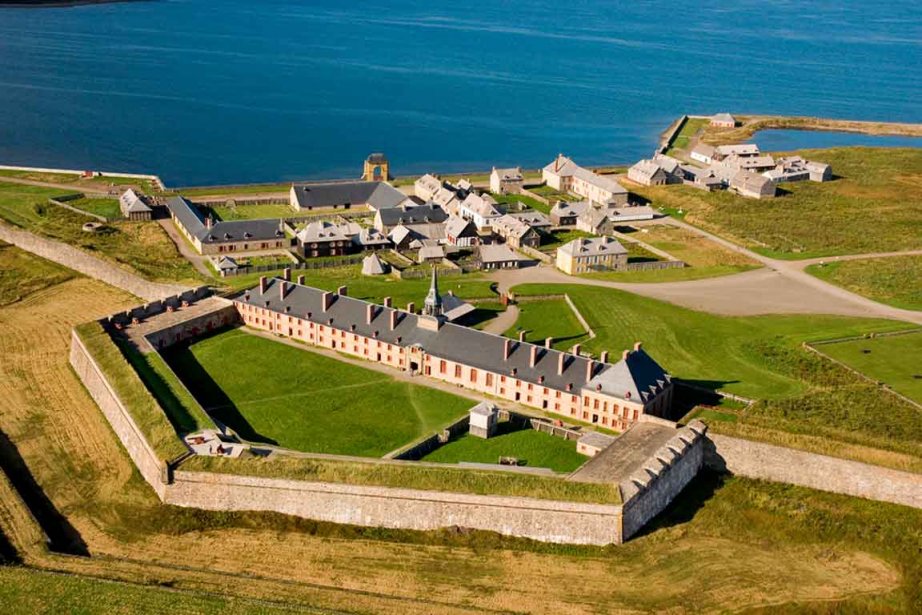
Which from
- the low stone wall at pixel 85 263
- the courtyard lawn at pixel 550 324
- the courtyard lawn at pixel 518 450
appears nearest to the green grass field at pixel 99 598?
the courtyard lawn at pixel 518 450

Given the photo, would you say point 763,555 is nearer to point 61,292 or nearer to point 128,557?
point 128,557

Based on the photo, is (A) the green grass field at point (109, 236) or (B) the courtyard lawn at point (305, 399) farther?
(A) the green grass field at point (109, 236)

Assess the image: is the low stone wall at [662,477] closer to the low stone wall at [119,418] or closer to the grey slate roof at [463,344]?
the grey slate roof at [463,344]

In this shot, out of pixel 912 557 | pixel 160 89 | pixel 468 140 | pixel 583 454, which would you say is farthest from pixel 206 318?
pixel 160 89

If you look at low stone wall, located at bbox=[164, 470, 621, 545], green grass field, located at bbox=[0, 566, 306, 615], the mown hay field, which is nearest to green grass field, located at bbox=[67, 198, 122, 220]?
the mown hay field

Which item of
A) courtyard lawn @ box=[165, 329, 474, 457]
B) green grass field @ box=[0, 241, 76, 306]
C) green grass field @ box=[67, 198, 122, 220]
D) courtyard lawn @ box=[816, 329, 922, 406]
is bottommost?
green grass field @ box=[0, 241, 76, 306]

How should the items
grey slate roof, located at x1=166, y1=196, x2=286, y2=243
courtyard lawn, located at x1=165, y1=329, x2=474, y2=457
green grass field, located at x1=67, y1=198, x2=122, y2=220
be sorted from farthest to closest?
green grass field, located at x1=67, y1=198, x2=122, y2=220 < grey slate roof, located at x1=166, y1=196, x2=286, y2=243 < courtyard lawn, located at x1=165, y1=329, x2=474, y2=457

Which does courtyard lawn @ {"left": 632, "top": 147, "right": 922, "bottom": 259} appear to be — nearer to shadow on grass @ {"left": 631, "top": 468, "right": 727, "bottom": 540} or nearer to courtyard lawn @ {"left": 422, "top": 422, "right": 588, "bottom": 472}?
shadow on grass @ {"left": 631, "top": 468, "right": 727, "bottom": 540}
